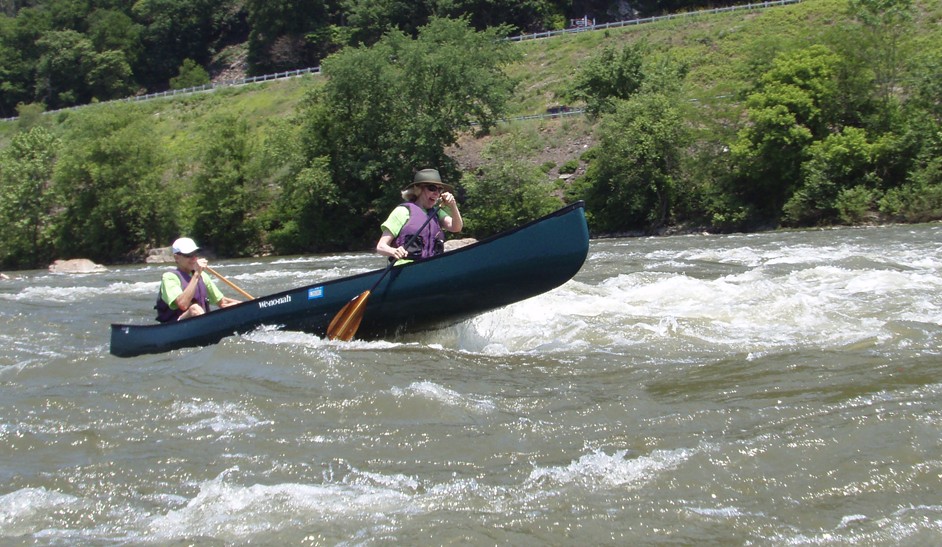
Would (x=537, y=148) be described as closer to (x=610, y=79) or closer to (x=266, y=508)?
(x=610, y=79)

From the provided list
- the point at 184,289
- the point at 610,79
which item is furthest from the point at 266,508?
the point at 610,79

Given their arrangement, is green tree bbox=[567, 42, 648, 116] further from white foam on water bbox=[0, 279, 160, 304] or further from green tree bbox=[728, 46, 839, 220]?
white foam on water bbox=[0, 279, 160, 304]

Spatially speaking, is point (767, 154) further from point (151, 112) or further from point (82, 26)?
point (82, 26)

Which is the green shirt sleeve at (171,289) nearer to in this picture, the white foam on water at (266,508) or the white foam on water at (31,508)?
the white foam on water at (31,508)

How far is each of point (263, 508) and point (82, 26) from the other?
10489 cm

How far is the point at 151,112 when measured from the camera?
211 feet

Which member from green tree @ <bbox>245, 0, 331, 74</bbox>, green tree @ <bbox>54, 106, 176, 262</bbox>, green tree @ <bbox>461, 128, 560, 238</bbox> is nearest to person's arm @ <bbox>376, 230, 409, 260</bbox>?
green tree @ <bbox>461, 128, 560, 238</bbox>

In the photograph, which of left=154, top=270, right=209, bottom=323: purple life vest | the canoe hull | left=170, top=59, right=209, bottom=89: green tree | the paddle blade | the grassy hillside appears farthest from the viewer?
left=170, top=59, right=209, bottom=89: green tree

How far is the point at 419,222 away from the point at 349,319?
45.5 inches

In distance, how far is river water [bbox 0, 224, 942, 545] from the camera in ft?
14.4

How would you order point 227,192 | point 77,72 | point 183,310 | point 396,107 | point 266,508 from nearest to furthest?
point 266,508 < point 183,310 < point 396,107 < point 227,192 < point 77,72

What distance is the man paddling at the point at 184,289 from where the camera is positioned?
367 inches

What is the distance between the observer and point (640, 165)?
104 ft

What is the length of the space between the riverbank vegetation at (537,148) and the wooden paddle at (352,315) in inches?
808
